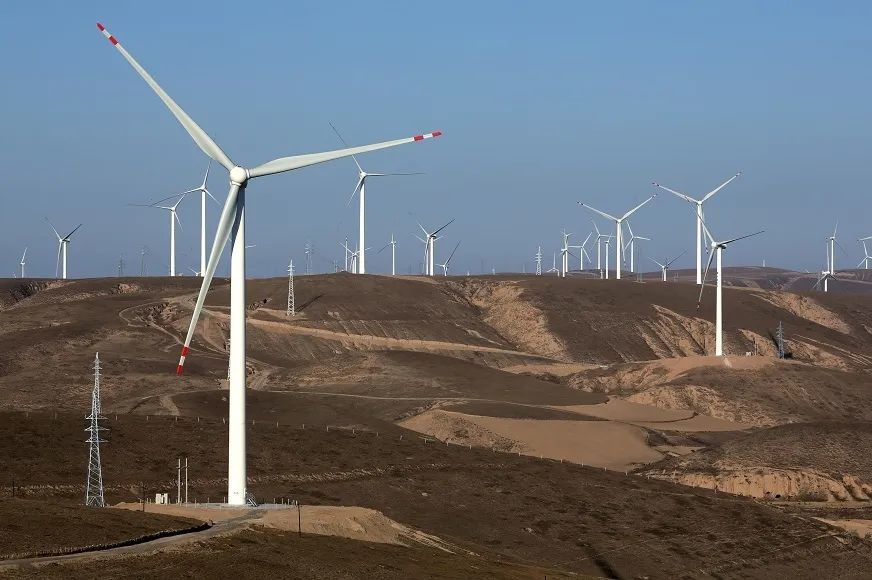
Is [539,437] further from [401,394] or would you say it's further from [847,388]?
[847,388]

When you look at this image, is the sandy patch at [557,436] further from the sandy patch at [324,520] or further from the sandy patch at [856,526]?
the sandy patch at [324,520]

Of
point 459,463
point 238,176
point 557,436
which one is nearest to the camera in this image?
point 238,176

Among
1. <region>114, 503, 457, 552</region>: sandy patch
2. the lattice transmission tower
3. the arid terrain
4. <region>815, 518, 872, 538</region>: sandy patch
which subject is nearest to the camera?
the arid terrain

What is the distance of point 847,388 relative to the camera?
185 meters

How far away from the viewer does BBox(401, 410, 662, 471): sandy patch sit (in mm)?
140375

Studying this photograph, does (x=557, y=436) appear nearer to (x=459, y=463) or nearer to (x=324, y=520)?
(x=459, y=463)

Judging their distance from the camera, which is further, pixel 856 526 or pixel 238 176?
pixel 856 526

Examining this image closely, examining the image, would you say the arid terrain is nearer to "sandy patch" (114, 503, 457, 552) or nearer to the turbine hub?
"sandy patch" (114, 503, 457, 552)

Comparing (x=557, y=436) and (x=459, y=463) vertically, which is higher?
(x=557, y=436)

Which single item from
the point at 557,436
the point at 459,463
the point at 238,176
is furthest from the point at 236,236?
the point at 557,436

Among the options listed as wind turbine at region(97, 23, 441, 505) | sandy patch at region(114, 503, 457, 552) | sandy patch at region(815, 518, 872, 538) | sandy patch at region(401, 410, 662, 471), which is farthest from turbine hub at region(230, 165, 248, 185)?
sandy patch at region(401, 410, 662, 471)

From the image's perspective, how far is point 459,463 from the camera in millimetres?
119938

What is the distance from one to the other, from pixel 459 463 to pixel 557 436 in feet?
93.7

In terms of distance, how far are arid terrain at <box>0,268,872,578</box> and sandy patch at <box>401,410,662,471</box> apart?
0.33 meters
